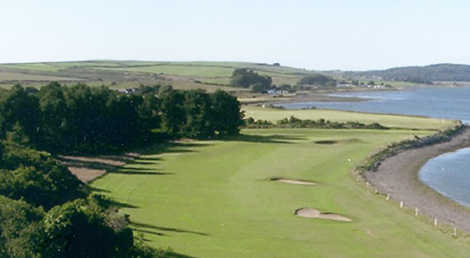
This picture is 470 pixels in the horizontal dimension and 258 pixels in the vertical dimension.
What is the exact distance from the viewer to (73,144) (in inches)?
3118

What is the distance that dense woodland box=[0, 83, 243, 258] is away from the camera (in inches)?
1094

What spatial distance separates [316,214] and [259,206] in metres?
4.99

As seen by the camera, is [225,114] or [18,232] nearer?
[18,232]

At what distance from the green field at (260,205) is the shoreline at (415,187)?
3.05 m

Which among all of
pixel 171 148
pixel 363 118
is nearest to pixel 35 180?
pixel 171 148

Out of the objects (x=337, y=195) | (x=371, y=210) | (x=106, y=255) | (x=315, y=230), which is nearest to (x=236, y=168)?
(x=337, y=195)

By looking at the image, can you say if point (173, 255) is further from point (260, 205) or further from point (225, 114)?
point (225, 114)

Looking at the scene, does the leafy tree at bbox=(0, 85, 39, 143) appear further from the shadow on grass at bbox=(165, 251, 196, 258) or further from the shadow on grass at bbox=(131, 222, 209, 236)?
the shadow on grass at bbox=(165, 251, 196, 258)

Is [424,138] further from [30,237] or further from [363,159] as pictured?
[30,237]

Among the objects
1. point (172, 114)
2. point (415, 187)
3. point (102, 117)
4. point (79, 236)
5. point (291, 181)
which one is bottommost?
point (415, 187)

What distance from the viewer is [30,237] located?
2680 cm

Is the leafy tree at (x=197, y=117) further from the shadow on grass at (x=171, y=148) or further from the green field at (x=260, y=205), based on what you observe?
the green field at (x=260, y=205)

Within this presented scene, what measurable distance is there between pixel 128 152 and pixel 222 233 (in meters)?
43.1

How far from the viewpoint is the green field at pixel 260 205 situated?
37781mm
